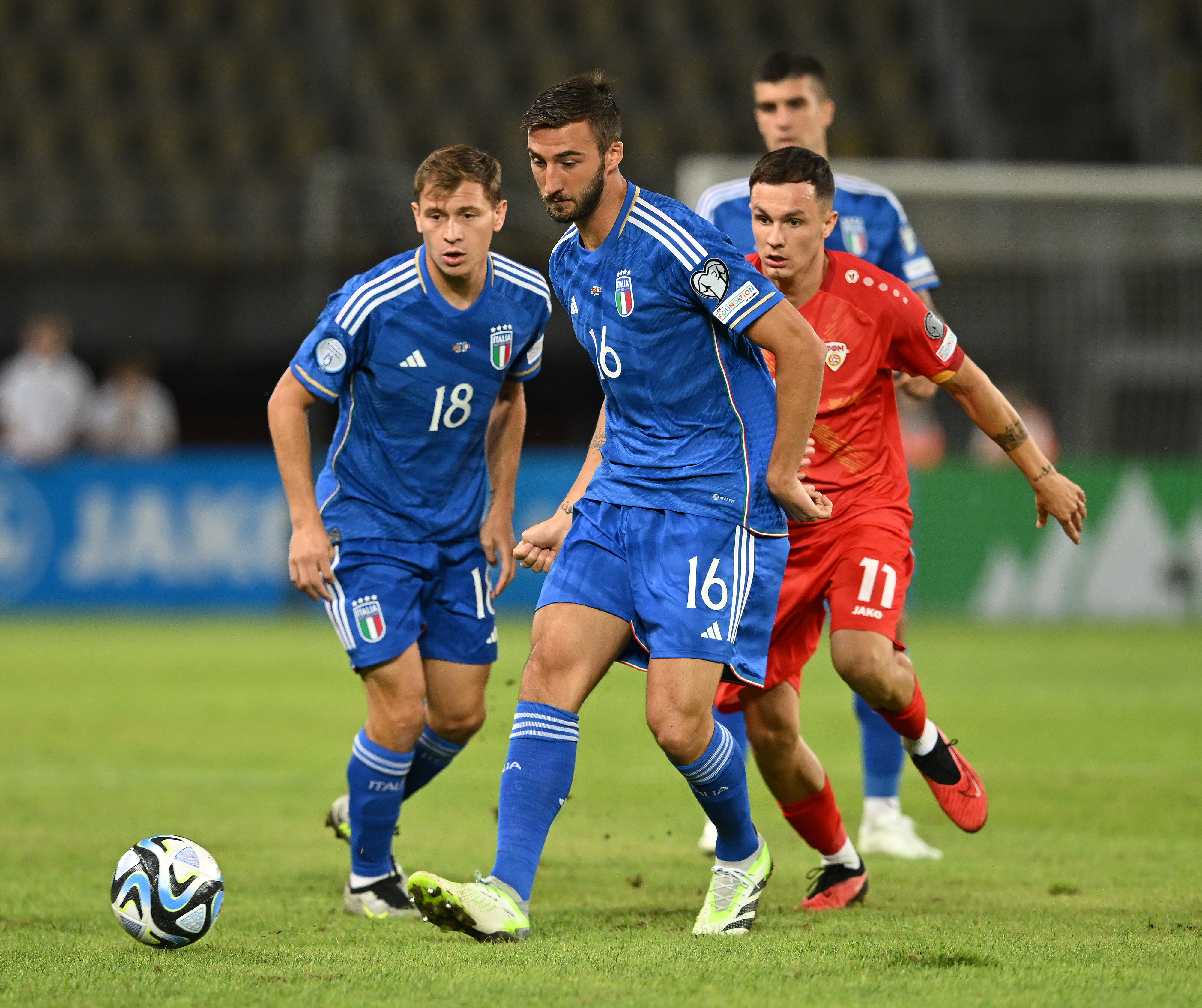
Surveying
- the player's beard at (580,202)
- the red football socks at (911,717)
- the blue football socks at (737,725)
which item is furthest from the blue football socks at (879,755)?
the player's beard at (580,202)

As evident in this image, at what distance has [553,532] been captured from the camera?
4.44 metres

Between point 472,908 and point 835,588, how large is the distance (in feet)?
5.35

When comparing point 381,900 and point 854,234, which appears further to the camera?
point 854,234

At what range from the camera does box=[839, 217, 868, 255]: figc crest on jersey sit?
584cm

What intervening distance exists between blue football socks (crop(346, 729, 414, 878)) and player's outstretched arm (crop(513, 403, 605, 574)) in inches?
34.3

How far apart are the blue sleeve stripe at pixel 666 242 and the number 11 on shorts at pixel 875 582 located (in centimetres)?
125

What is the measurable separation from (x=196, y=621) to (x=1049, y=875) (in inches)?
431

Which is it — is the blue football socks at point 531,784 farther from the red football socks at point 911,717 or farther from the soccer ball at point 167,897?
the red football socks at point 911,717

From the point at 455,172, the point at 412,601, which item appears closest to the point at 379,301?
the point at 455,172

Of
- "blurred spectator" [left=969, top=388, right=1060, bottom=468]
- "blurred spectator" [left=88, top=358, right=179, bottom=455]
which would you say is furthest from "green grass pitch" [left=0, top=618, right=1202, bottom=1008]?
"blurred spectator" [left=88, top=358, right=179, bottom=455]

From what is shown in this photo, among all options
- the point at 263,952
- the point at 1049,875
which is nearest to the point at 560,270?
the point at 263,952

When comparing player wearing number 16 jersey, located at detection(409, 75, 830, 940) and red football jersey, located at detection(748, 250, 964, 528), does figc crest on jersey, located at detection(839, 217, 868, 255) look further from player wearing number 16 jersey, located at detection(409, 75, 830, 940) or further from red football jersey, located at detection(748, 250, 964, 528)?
player wearing number 16 jersey, located at detection(409, 75, 830, 940)

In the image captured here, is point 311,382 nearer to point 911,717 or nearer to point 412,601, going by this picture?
point 412,601

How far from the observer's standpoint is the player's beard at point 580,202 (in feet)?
13.5
